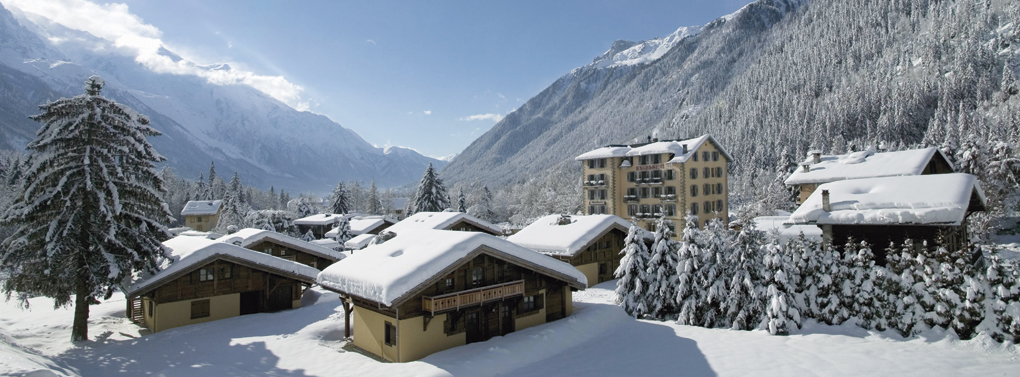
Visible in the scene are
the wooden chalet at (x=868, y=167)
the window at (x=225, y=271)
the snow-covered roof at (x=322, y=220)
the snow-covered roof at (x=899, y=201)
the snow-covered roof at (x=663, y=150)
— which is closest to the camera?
the snow-covered roof at (x=899, y=201)

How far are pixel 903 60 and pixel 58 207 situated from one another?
625 feet

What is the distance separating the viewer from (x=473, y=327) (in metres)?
22.3

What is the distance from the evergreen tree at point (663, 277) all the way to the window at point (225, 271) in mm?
24200

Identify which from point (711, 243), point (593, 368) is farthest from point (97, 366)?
point (711, 243)

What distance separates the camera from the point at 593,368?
18391 millimetres

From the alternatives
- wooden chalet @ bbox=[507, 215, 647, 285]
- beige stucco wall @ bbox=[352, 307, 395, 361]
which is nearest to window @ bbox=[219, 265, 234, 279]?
beige stucco wall @ bbox=[352, 307, 395, 361]

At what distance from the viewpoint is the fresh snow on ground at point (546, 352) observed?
16719 mm

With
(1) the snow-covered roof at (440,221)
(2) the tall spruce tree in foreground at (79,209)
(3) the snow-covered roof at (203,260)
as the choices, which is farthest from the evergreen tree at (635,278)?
(1) the snow-covered roof at (440,221)

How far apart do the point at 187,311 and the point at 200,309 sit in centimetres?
68

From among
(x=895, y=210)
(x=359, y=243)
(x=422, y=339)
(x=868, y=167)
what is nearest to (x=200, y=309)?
(x=422, y=339)

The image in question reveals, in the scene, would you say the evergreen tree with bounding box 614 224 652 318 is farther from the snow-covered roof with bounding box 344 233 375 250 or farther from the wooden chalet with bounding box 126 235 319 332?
the snow-covered roof with bounding box 344 233 375 250

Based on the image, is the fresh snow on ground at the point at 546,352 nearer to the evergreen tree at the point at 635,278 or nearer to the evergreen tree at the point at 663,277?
the evergreen tree at the point at 635,278

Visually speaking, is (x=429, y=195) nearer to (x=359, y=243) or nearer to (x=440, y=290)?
(x=359, y=243)

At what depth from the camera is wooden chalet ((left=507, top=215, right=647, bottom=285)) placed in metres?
35.0
